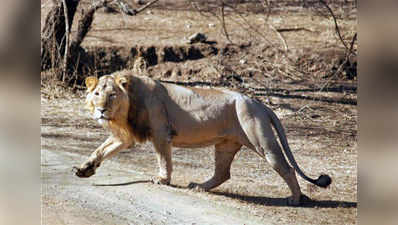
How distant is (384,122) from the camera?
10.5 ft

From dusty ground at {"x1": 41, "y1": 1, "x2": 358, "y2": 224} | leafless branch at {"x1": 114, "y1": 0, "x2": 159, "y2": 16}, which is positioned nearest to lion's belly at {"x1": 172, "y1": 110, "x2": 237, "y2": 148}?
dusty ground at {"x1": 41, "y1": 1, "x2": 358, "y2": 224}

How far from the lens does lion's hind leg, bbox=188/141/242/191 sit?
579 cm

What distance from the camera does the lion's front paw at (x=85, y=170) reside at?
5.63m

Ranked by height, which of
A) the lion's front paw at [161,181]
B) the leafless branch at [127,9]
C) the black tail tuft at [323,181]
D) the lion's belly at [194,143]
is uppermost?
the leafless branch at [127,9]

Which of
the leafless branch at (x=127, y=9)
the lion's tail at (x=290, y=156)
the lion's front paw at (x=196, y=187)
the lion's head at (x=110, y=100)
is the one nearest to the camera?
the lion's head at (x=110, y=100)

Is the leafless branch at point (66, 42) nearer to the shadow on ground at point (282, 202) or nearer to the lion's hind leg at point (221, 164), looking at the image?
the lion's hind leg at point (221, 164)

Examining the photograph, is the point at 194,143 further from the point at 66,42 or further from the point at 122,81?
the point at 66,42

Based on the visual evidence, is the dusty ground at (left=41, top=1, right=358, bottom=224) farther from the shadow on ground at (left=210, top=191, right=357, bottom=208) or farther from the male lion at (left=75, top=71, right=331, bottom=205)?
the male lion at (left=75, top=71, right=331, bottom=205)

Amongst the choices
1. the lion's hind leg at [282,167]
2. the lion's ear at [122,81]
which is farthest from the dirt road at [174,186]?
the lion's ear at [122,81]

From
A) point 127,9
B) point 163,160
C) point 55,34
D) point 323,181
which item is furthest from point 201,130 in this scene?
→ point 55,34

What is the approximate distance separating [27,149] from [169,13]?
10.1 feet

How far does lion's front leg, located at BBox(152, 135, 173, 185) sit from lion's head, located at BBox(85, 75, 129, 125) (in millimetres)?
416

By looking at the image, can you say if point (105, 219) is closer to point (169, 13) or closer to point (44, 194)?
point (44, 194)

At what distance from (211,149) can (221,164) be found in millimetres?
374
